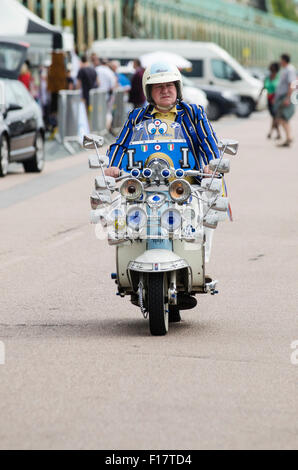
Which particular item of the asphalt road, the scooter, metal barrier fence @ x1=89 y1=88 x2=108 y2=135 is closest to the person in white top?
metal barrier fence @ x1=89 y1=88 x2=108 y2=135

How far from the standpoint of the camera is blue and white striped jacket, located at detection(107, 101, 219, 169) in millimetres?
8102

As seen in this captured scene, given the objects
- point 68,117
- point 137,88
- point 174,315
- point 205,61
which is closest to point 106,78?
point 137,88

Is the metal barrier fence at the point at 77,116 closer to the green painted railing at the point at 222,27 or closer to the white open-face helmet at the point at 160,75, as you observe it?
the white open-face helmet at the point at 160,75

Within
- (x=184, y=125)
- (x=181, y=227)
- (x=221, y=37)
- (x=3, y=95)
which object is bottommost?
(x=221, y=37)

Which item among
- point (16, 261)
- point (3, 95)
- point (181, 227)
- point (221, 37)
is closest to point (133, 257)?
point (181, 227)

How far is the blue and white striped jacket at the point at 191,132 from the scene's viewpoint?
26.6 feet

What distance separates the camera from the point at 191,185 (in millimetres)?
8117

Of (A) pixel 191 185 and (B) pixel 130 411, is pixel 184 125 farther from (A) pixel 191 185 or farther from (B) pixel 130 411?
(B) pixel 130 411

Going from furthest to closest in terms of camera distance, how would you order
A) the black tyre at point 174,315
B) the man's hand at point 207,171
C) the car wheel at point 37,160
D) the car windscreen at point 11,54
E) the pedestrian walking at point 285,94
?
the pedestrian walking at point 285,94 → the car windscreen at point 11,54 → the car wheel at point 37,160 → the black tyre at point 174,315 → the man's hand at point 207,171

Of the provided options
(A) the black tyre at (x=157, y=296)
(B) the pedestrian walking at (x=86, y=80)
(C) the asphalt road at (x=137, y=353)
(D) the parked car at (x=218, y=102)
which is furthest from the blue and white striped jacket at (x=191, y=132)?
(D) the parked car at (x=218, y=102)

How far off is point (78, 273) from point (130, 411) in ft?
16.0

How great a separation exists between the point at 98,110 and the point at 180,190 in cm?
2199

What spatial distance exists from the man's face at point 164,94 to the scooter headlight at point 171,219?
0.70 metres

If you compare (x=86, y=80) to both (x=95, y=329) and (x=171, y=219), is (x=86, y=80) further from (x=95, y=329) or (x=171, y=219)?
(x=171, y=219)
